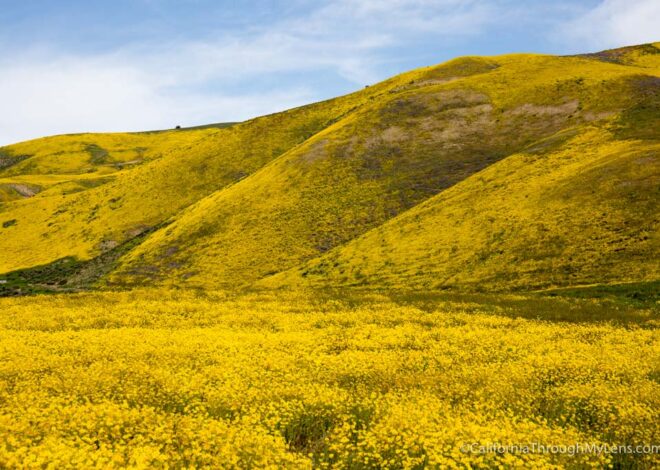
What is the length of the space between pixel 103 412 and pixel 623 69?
4814 inches

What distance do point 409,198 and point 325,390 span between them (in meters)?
63.4

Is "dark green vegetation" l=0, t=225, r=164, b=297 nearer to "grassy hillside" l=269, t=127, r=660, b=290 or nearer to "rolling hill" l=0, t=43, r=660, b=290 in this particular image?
"rolling hill" l=0, t=43, r=660, b=290

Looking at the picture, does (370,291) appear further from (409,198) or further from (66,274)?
(66,274)

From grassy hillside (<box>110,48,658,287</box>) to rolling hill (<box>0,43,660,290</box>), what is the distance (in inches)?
11.5

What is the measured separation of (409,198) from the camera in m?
78.6

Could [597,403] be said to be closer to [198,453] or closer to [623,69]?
[198,453]

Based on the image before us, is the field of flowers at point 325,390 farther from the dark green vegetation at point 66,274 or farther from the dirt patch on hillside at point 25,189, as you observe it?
the dirt patch on hillside at point 25,189

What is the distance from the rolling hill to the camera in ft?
164

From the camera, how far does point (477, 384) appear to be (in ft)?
61.9

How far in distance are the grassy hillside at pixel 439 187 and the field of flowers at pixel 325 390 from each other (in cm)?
1821

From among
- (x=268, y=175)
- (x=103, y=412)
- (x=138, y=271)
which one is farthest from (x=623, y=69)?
(x=103, y=412)
